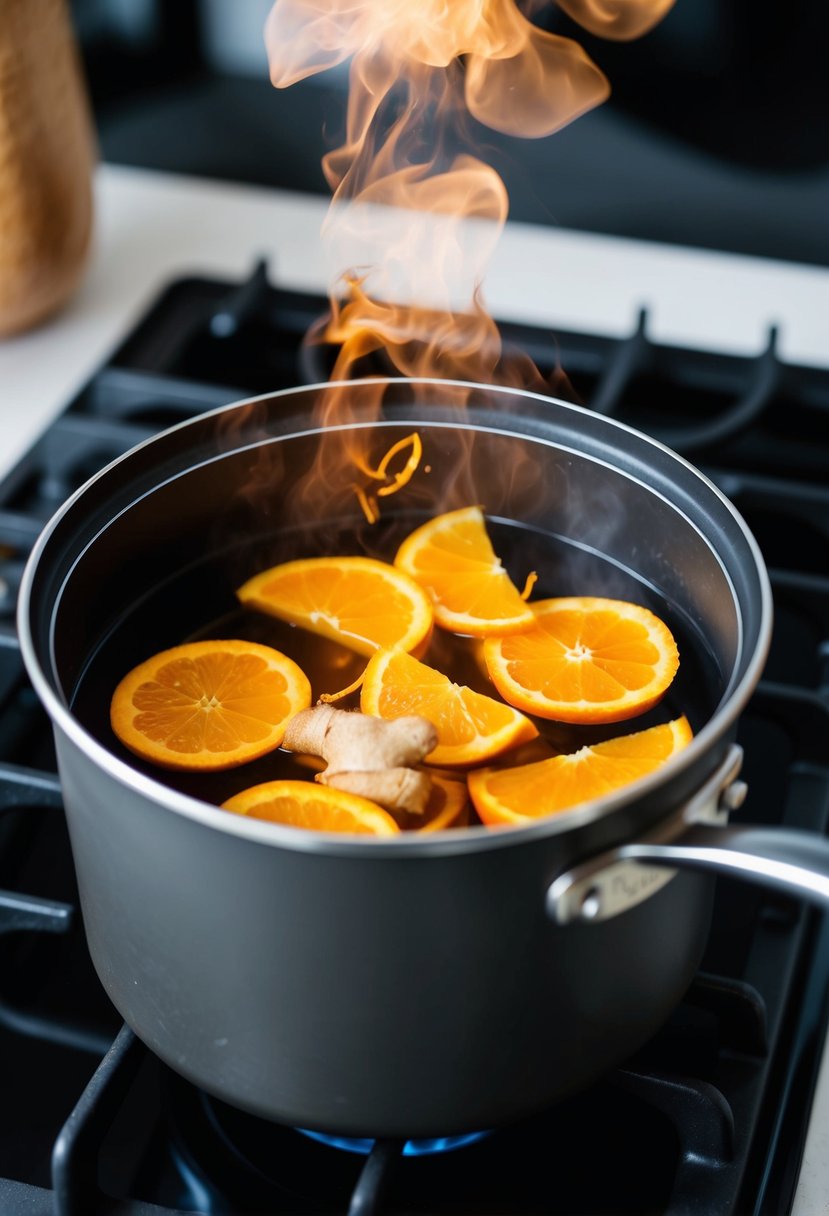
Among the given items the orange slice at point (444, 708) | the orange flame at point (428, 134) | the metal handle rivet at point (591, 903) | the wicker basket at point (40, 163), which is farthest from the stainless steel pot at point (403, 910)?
the wicker basket at point (40, 163)

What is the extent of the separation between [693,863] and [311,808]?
0.82 feet

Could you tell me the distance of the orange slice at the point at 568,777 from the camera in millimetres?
806

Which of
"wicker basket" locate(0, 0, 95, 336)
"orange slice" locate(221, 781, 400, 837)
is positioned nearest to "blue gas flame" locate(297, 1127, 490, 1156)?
"orange slice" locate(221, 781, 400, 837)

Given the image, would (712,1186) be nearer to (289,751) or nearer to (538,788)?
Result: (538,788)

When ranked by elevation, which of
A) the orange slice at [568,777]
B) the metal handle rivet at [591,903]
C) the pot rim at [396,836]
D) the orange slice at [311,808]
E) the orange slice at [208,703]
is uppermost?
the pot rim at [396,836]

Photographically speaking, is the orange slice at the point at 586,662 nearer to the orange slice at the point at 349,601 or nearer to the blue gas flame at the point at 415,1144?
the orange slice at the point at 349,601

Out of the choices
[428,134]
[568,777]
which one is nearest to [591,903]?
[568,777]

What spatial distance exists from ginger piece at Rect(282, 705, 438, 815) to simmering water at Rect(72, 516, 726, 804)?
7 centimetres

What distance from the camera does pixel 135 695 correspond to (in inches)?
35.8

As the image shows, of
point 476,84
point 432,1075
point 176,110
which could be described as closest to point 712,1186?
point 432,1075

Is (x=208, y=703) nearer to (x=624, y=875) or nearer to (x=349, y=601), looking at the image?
(x=349, y=601)

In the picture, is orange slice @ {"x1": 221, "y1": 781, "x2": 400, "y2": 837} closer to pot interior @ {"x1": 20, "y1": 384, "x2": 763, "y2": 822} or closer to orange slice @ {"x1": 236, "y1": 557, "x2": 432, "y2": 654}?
pot interior @ {"x1": 20, "y1": 384, "x2": 763, "y2": 822}

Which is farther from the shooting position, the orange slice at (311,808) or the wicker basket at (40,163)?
the wicker basket at (40,163)

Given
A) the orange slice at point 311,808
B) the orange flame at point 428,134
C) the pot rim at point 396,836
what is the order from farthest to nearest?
the orange flame at point 428,134
the orange slice at point 311,808
the pot rim at point 396,836
